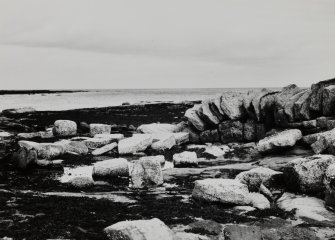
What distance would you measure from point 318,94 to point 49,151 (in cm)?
1184

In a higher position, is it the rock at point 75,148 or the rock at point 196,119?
the rock at point 196,119

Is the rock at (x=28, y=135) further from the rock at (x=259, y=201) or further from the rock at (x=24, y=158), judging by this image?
the rock at (x=259, y=201)

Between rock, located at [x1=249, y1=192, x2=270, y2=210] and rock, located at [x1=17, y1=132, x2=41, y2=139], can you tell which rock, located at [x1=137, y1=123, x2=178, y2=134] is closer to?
rock, located at [x1=17, y1=132, x2=41, y2=139]

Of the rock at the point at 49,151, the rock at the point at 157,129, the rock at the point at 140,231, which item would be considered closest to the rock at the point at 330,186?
the rock at the point at 140,231

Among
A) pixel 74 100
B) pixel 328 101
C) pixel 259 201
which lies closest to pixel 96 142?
pixel 328 101

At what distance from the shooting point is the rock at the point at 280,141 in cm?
1641

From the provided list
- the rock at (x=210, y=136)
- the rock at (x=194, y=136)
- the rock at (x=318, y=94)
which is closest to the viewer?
the rock at (x=318, y=94)

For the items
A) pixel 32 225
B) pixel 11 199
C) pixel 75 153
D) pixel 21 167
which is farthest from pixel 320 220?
pixel 75 153

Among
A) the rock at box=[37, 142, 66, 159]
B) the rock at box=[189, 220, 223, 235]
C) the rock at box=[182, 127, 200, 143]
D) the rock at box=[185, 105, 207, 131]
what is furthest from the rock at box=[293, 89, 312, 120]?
the rock at box=[189, 220, 223, 235]

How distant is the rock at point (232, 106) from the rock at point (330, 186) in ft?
36.3

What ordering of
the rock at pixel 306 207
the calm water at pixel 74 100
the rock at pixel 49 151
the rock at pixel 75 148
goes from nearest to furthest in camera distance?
the rock at pixel 306 207 < the rock at pixel 49 151 < the rock at pixel 75 148 < the calm water at pixel 74 100

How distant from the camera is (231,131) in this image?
69.9 ft

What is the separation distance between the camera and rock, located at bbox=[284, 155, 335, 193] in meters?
11.1

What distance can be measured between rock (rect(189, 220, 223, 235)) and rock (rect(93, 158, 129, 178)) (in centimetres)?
571
